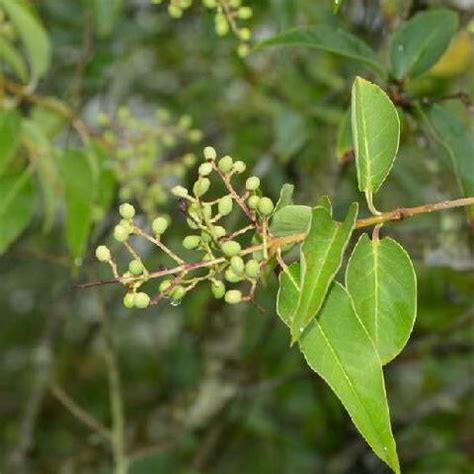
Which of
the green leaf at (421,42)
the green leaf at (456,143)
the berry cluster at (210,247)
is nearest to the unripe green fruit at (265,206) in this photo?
the berry cluster at (210,247)

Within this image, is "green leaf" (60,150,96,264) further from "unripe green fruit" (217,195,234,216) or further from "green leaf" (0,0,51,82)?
"unripe green fruit" (217,195,234,216)

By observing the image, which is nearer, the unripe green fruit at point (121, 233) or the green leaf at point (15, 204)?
the unripe green fruit at point (121, 233)

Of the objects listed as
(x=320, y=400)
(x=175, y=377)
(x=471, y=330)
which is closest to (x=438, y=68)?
(x=471, y=330)

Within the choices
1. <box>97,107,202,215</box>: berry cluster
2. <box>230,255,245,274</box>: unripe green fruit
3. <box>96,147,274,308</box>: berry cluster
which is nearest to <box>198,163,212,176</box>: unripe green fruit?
<box>96,147,274,308</box>: berry cluster

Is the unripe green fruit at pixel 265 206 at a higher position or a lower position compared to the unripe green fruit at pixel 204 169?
lower

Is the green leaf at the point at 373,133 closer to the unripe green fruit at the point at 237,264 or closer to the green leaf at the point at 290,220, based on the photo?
the green leaf at the point at 290,220

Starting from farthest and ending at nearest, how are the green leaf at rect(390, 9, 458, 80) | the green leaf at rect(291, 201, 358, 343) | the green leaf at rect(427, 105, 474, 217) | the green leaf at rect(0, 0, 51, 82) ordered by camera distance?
1. the green leaf at rect(0, 0, 51, 82)
2. the green leaf at rect(390, 9, 458, 80)
3. the green leaf at rect(427, 105, 474, 217)
4. the green leaf at rect(291, 201, 358, 343)
